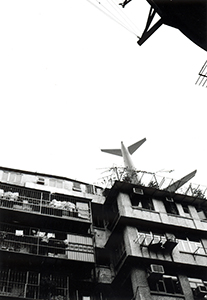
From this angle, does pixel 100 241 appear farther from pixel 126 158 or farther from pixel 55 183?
pixel 126 158

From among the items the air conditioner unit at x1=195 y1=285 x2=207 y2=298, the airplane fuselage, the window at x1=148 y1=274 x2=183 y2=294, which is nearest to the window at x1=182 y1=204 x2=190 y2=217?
the window at x1=148 y1=274 x2=183 y2=294

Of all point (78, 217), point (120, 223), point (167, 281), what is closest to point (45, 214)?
point (78, 217)

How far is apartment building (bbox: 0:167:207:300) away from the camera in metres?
20.0

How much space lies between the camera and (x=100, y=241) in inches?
987

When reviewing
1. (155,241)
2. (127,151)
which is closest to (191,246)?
(155,241)

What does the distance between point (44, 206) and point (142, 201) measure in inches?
302

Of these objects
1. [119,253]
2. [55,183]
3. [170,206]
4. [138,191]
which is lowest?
[119,253]

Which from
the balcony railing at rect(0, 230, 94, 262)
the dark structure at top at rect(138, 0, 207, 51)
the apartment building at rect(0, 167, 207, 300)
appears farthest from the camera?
the balcony railing at rect(0, 230, 94, 262)

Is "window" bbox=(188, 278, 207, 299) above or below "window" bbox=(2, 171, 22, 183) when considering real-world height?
below

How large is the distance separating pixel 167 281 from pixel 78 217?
23.1ft

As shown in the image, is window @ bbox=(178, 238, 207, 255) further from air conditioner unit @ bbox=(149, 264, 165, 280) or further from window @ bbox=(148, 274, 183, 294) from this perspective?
air conditioner unit @ bbox=(149, 264, 165, 280)

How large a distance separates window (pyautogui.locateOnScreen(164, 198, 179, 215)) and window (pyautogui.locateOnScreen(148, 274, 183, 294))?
550 centimetres

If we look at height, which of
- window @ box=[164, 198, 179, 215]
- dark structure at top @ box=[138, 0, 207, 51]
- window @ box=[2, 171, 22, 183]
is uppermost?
window @ box=[2, 171, 22, 183]

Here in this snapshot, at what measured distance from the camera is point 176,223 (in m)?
24.9
